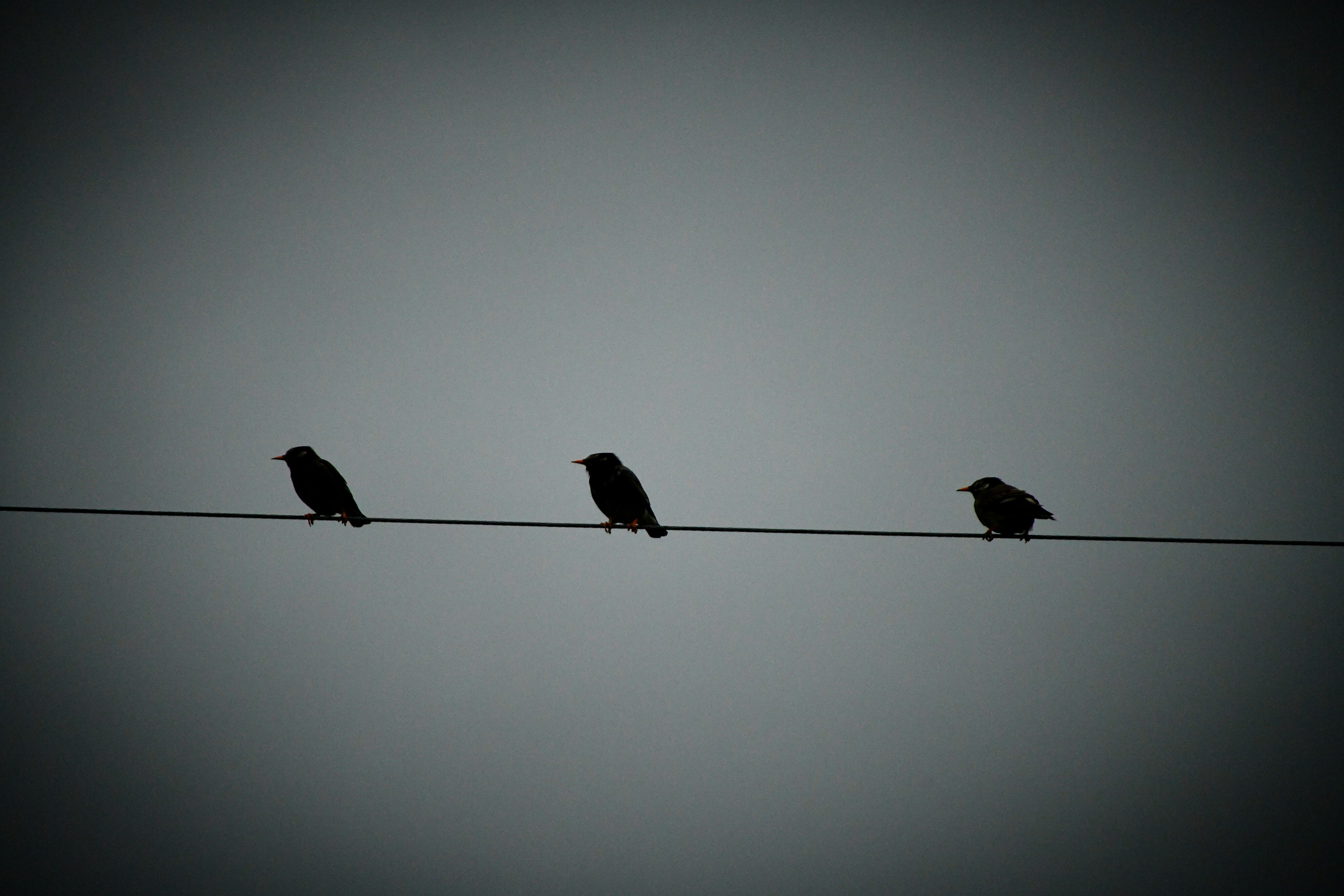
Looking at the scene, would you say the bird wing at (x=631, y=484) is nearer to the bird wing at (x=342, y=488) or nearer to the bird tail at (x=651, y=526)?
the bird tail at (x=651, y=526)

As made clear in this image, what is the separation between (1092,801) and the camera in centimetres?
2070

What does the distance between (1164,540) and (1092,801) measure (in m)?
21.0

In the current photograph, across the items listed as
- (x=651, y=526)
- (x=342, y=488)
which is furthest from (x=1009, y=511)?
(x=342, y=488)

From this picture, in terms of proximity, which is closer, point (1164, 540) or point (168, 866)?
point (1164, 540)

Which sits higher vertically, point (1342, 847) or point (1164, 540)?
point (1342, 847)

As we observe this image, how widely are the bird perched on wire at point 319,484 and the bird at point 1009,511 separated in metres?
4.65

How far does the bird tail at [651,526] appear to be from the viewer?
5484 mm

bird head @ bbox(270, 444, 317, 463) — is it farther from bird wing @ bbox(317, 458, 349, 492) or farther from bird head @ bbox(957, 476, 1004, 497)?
bird head @ bbox(957, 476, 1004, 497)

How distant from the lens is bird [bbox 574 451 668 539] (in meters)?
5.79

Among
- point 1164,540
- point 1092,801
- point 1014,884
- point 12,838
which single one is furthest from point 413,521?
point 12,838

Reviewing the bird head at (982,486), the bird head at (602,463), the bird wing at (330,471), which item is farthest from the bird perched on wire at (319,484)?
the bird head at (982,486)

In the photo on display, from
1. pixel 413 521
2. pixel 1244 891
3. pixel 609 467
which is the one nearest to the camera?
pixel 413 521

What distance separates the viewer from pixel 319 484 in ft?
19.1

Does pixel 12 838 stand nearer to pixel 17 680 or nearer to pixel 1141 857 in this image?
pixel 17 680
